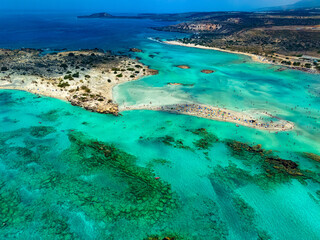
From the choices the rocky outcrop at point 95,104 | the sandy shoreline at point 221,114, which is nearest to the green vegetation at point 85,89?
the rocky outcrop at point 95,104

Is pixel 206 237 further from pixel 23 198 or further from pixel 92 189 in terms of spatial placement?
pixel 23 198

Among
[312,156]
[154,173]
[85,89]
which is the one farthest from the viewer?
[85,89]

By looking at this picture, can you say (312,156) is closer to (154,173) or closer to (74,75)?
(154,173)

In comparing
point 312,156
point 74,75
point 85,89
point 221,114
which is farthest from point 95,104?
point 312,156

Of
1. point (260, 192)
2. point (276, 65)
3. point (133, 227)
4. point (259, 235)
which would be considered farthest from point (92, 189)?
point (276, 65)

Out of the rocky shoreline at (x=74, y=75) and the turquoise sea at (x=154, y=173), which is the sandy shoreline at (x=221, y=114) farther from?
the rocky shoreline at (x=74, y=75)

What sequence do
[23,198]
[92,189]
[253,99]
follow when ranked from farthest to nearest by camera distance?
[253,99]
[92,189]
[23,198]

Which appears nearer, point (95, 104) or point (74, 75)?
point (95, 104)
